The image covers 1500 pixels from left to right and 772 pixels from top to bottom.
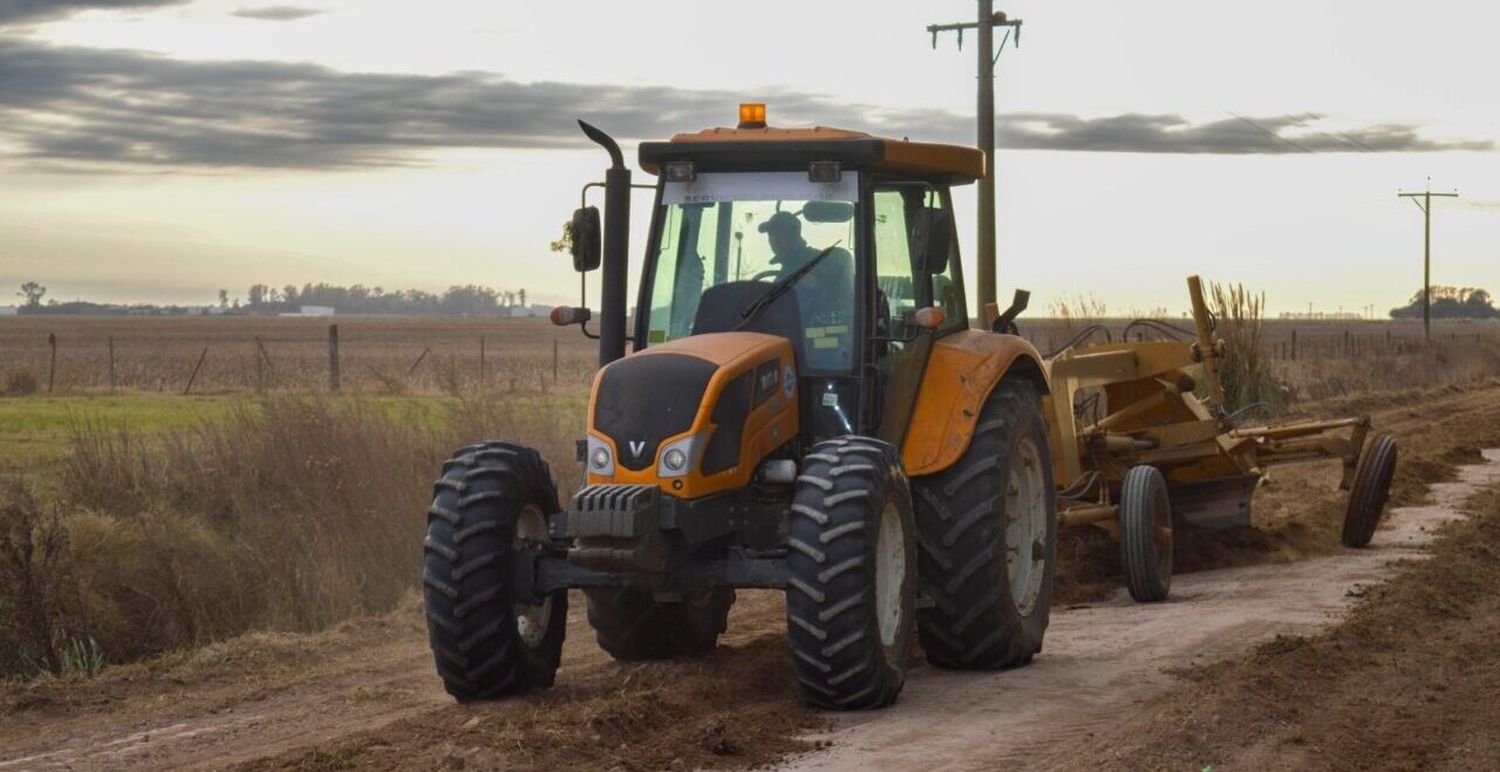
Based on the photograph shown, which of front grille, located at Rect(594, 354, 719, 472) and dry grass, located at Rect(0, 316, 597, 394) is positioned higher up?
front grille, located at Rect(594, 354, 719, 472)

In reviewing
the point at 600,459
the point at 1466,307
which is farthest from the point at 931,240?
the point at 1466,307

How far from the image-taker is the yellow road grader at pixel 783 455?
813 cm

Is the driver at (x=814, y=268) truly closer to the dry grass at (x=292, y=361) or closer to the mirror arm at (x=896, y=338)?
the mirror arm at (x=896, y=338)

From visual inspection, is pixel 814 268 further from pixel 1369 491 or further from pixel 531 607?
pixel 1369 491

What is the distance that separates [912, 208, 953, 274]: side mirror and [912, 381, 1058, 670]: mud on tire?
2.52 feet

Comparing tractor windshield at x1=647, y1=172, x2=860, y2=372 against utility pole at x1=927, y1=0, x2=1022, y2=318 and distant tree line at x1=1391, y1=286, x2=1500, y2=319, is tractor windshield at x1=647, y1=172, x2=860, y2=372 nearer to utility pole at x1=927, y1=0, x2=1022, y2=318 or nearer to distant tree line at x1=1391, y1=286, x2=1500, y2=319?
utility pole at x1=927, y1=0, x2=1022, y2=318

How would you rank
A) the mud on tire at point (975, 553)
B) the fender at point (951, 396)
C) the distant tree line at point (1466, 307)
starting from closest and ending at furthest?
the mud on tire at point (975, 553) → the fender at point (951, 396) → the distant tree line at point (1466, 307)

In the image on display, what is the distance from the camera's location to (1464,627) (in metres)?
10.8

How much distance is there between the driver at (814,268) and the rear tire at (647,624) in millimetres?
1655

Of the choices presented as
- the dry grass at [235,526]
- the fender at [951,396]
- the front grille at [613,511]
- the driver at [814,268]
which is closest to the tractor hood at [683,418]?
the front grille at [613,511]

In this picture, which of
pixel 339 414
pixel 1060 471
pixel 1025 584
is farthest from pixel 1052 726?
pixel 339 414

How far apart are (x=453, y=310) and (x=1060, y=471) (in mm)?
176917

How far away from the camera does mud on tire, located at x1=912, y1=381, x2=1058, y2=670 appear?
911 centimetres

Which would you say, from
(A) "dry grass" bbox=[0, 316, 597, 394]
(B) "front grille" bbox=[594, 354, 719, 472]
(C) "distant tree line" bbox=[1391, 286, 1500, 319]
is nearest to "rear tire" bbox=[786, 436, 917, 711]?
(B) "front grille" bbox=[594, 354, 719, 472]
